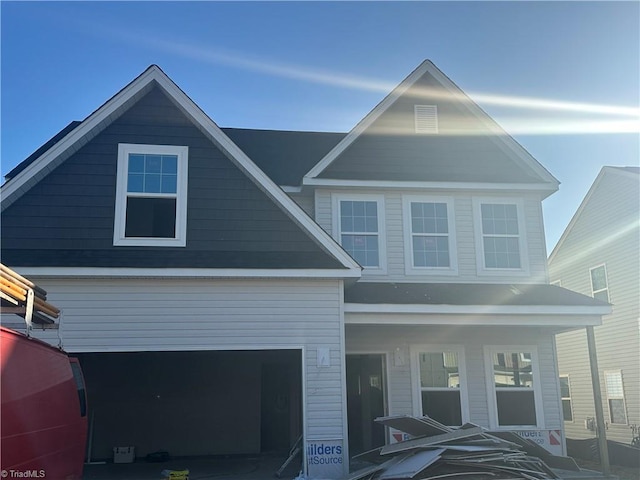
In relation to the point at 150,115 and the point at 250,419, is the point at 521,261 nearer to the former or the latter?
the point at 250,419

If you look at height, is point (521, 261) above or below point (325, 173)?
below

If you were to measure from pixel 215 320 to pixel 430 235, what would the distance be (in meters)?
5.34

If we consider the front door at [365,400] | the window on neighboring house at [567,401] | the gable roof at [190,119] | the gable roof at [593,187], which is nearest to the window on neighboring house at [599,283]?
the gable roof at [593,187]

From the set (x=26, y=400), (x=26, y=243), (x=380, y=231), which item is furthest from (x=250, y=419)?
(x=26, y=400)

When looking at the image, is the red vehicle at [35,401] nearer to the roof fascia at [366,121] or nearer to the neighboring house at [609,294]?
the roof fascia at [366,121]

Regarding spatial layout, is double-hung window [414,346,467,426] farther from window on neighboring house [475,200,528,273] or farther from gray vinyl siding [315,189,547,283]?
window on neighboring house [475,200,528,273]

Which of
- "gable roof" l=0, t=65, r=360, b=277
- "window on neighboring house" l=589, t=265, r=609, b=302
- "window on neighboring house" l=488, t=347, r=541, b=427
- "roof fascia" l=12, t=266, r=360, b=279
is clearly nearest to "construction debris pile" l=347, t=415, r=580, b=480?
"roof fascia" l=12, t=266, r=360, b=279

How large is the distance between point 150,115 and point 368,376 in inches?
276

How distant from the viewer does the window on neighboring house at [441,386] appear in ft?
40.9

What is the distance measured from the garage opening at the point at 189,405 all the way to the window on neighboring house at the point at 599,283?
9556mm

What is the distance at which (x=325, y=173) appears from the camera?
42.0 feet

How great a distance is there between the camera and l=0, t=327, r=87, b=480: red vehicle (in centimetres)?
477

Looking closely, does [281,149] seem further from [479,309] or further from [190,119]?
[479,309]

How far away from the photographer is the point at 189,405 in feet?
45.7
